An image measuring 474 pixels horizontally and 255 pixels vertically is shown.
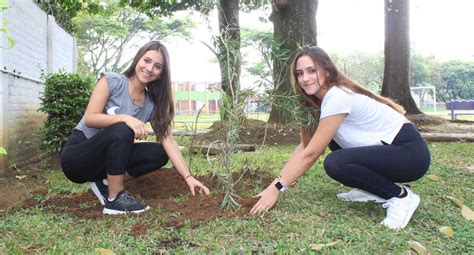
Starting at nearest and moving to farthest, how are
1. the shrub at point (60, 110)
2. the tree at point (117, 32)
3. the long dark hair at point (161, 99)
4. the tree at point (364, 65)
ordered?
1. the long dark hair at point (161, 99)
2. the shrub at point (60, 110)
3. the tree at point (117, 32)
4. the tree at point (364, 65)

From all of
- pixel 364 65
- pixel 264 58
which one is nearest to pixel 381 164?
pixel 264 58

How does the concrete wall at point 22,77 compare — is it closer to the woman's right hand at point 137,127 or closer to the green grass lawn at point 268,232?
the green grass lawn at point 268,232

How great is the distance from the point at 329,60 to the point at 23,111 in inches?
155

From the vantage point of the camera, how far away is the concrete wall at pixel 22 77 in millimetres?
4668

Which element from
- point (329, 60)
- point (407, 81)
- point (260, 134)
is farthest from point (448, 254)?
point (407, 81)

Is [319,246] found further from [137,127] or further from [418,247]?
[137,127]

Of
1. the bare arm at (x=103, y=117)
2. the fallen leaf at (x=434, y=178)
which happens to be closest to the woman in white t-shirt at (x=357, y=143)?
the bare arm at (x=103, y=117)

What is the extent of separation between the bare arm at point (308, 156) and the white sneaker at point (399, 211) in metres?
0.51

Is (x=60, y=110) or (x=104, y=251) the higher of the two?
(x=60, y=110)

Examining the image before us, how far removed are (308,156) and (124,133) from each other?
1.08 metres

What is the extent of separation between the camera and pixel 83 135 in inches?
121

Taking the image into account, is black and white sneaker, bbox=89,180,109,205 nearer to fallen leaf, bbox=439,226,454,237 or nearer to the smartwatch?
the smartwatch

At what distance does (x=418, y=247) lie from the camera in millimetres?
2191

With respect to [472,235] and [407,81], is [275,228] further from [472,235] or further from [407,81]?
[407,81]
